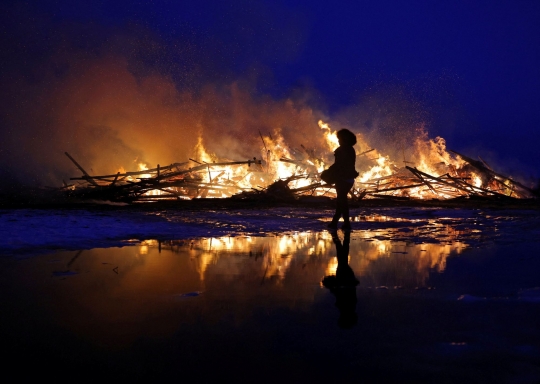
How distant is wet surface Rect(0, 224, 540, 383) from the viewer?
2.61 m

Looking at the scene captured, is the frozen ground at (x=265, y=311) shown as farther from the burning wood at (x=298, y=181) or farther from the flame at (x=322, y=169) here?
the flame at (x=322, y=169)

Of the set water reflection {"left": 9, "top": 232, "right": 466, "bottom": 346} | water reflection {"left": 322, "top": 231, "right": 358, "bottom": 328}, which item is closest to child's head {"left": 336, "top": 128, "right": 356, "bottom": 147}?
water reflection {"left": 9, "top": 232, "right": 466, "bottom": 346}

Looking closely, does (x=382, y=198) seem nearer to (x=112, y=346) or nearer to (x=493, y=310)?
(x=493, y=310)

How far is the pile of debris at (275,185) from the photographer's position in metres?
15.6

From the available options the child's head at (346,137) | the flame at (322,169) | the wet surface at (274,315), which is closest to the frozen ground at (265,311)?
the wet surface at (274,315)

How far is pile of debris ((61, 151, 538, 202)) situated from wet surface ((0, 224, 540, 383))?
9.43m

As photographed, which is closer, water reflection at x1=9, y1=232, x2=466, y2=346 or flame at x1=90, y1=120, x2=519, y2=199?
water reflection at x1=9, y1=232, x2=466, y2=346

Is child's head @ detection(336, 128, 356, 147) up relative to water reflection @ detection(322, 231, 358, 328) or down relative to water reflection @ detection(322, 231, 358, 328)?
up

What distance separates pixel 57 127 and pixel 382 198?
55.6 ft

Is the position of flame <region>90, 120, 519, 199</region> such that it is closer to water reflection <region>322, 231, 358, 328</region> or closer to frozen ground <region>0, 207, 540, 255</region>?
frozen ground <region>0, 207, 540, 255</region>

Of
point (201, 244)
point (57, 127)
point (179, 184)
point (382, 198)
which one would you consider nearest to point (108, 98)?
point (57, 127)

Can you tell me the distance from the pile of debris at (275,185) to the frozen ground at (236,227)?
293 cm

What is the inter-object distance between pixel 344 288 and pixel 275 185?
38.1 feet

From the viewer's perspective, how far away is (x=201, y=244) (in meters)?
7.02
